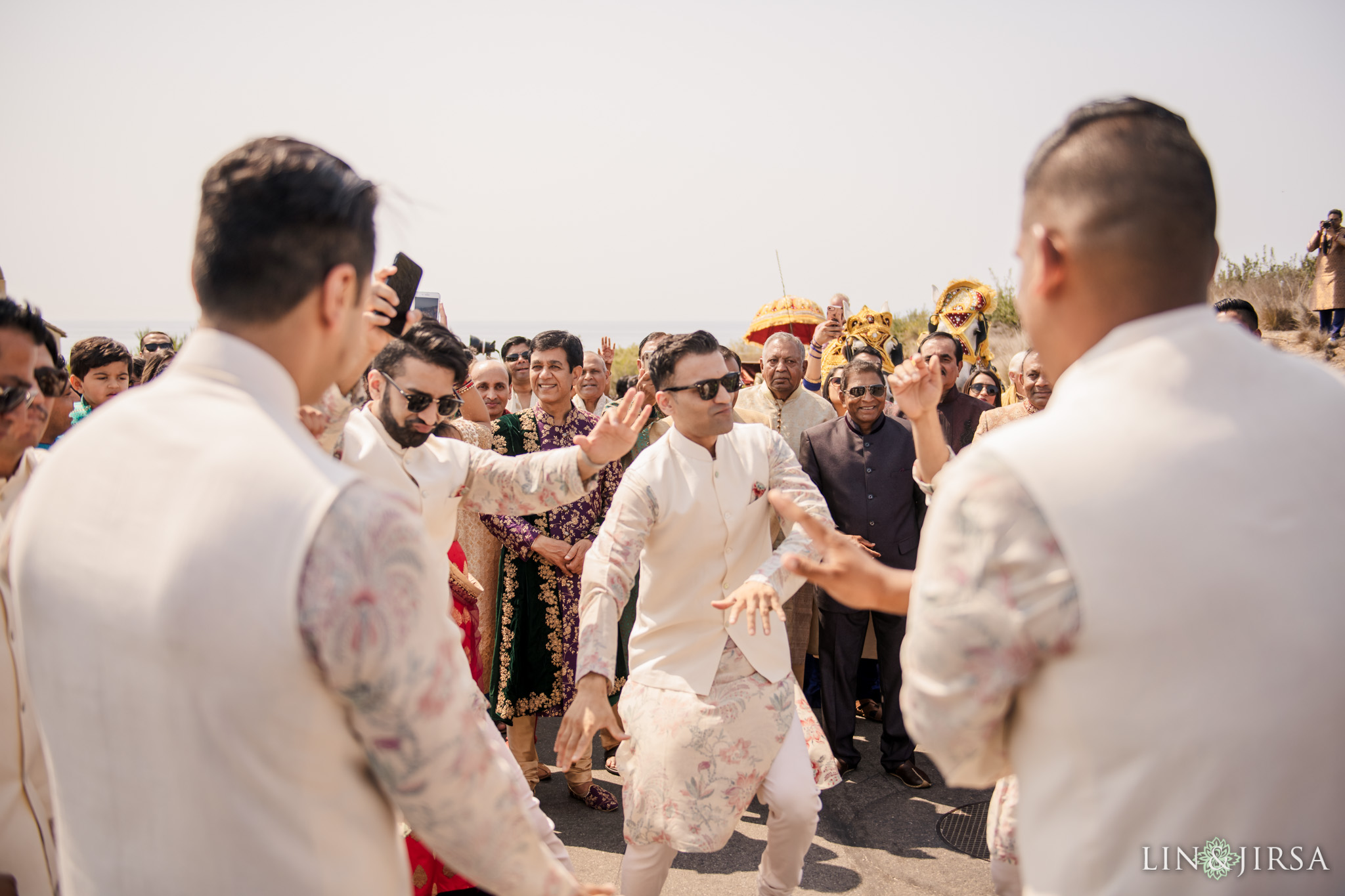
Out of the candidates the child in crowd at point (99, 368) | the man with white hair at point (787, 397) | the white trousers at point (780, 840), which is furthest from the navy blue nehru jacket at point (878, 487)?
the child in crowd at point (99, 368)

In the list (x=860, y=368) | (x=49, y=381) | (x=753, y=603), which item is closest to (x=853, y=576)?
(x=753, y=603)

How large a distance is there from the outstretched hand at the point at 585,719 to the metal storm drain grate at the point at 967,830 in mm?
2321

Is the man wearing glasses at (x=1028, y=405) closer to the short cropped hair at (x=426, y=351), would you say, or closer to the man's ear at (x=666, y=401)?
the man's ear at (x=666, y=401)

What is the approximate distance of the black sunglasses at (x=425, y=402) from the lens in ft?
10.2

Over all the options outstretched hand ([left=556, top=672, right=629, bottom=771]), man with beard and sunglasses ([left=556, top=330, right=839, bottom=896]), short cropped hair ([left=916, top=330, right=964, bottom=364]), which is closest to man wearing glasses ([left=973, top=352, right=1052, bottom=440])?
short cropped hair ([left=916, top=330, right=964, bottom=364])

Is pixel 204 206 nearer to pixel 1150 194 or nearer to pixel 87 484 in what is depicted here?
pixel 87 484

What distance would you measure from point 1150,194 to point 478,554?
4.58 m

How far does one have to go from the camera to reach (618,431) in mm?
3014

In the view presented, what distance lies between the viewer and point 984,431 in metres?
5.52

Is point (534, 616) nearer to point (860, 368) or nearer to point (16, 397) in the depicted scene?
point (860, 368)

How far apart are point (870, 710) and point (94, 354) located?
17.7 ft

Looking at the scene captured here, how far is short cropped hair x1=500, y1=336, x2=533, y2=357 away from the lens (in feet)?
27.6

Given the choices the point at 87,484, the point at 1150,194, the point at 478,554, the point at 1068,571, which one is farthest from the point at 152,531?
the point at 478,554

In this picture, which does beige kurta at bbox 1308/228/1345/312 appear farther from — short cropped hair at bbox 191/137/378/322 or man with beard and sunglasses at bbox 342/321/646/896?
short cropped hair at bbox 191/137/378/322
